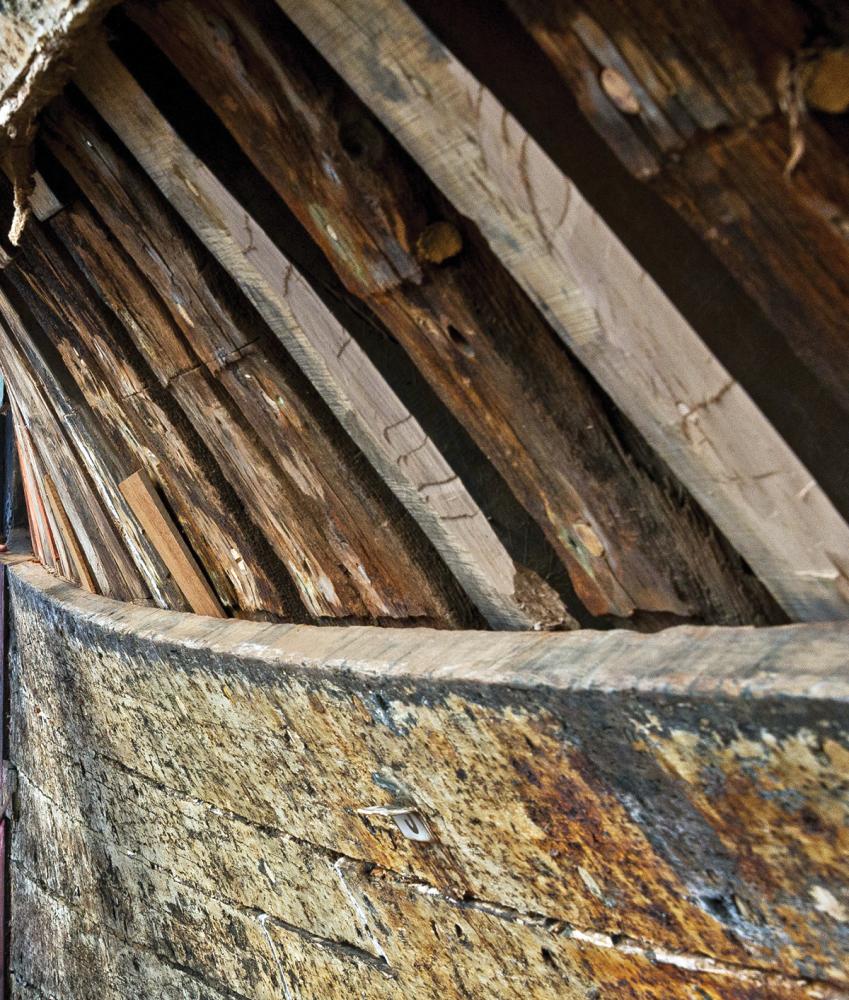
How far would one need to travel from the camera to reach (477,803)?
6.27 feet

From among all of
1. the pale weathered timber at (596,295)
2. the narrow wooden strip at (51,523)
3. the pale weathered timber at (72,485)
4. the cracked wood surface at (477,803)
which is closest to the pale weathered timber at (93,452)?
the pale weathered timber at (72,485)

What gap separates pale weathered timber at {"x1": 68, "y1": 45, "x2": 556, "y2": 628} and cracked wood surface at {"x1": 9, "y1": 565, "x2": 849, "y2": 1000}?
0.13m

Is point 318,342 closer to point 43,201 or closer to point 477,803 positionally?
point 43,201

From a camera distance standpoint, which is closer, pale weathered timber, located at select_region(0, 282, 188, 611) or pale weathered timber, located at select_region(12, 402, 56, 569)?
pale weathered timber, located at select_region(0, 282, 188, 611)

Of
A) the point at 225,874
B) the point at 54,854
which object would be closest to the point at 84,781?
the point at 54,854

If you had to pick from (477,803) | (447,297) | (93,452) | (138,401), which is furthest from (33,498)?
(447,297)

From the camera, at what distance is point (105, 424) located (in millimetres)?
2818

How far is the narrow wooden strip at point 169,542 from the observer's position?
9.22 ft

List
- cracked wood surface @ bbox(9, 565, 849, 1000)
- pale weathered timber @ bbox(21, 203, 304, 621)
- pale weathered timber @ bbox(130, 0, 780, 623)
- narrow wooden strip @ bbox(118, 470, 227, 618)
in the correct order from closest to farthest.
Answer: cracked wood surface @ bbox(9, 565, 849, 1000) → pale weathered timber @ bbox(130, 0, 780, 623) → pale weathered timber @ bbox(21, 203, 304, 621) → narrow wooden strip @ bbox(118, 470, 227, 618)

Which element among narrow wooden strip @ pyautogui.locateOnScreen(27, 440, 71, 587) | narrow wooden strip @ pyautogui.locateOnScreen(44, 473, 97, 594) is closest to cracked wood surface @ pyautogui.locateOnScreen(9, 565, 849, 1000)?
narrow wooden strip @ pyautogui.locateOnScreen(44, 473, 97, 594)

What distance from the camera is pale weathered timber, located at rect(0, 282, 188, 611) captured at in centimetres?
281

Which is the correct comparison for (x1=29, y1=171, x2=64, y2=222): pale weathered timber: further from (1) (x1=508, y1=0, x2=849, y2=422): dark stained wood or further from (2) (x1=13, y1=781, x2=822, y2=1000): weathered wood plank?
(2) (x1=13, y1=781, x2=822, y2=1000): weathered wood plank

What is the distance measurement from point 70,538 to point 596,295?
127 inches

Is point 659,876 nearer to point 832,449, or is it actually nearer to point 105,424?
point 832,449
